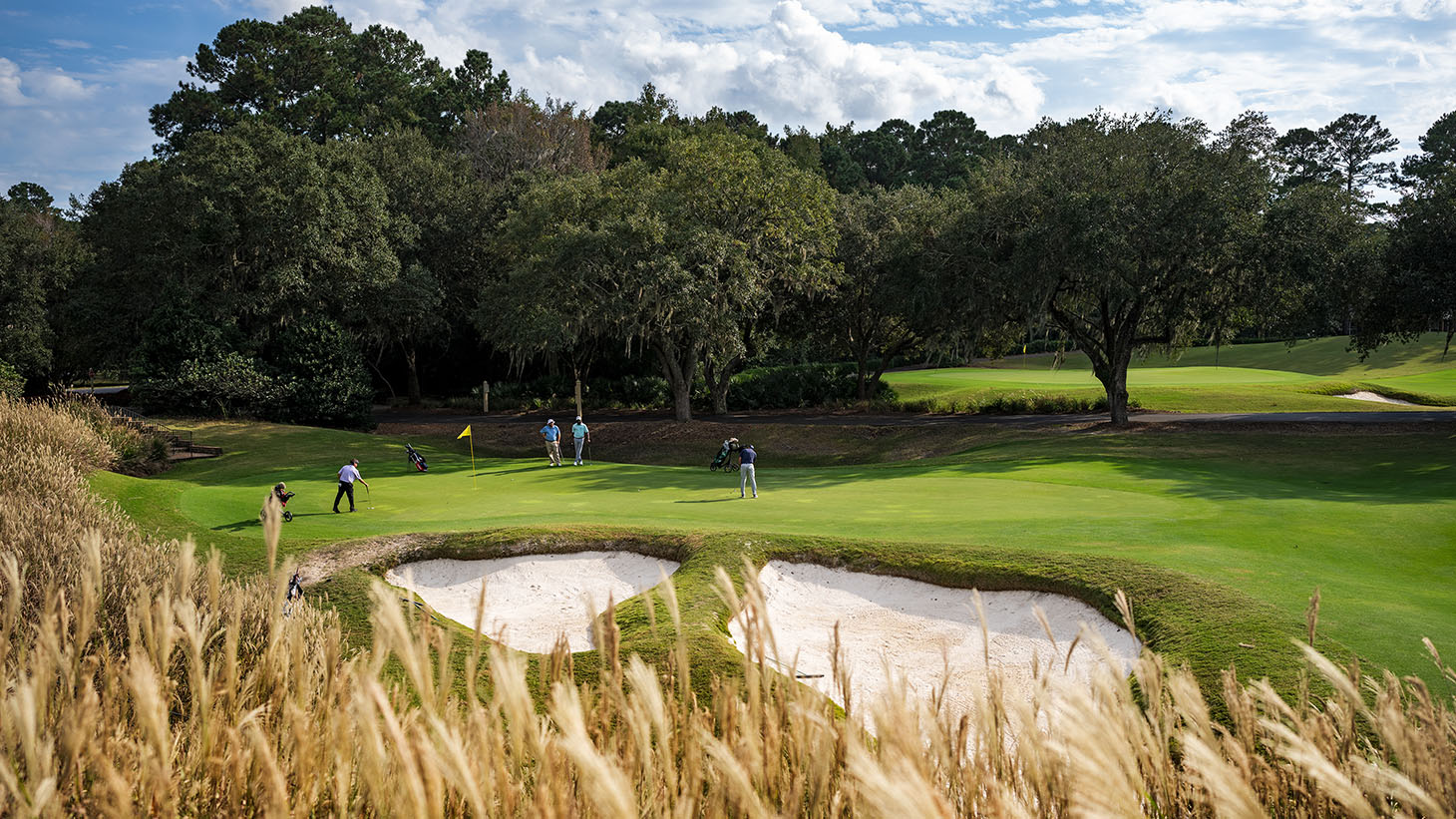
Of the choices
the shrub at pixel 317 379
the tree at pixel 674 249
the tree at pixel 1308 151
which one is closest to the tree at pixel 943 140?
the tree at pixel 1308 151

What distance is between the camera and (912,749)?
8.12 ft

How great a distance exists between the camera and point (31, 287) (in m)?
53.8

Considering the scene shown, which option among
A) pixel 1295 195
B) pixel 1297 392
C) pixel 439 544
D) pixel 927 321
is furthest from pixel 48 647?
pixel 1297 392

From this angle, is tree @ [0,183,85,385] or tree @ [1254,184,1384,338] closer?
tree @ [1254,184,1384,338]

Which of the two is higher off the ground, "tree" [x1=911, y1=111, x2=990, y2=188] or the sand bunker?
"tree" [x1=911, y1=111, x2=990, y2=188]

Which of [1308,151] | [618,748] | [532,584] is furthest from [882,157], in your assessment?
[618,748]

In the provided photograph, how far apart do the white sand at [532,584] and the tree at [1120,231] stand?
21.7 metres

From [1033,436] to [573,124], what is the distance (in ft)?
161

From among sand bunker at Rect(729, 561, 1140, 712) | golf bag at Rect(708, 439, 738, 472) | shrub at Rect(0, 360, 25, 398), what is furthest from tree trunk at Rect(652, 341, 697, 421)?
sand bunker at Rect(729, 561, 1140, 712)

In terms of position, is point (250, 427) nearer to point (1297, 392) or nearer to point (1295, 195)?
point (1295, 195)

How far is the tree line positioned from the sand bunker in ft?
69.0

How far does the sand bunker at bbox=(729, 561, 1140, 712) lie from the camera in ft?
33.5

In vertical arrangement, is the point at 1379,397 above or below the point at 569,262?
below

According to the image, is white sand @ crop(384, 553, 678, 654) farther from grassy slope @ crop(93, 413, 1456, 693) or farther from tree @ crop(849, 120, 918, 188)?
tree @ crop(849, 120, 918, 188)
